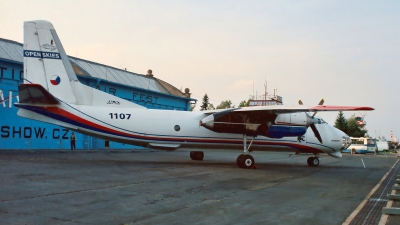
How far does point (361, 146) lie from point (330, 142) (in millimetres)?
56068

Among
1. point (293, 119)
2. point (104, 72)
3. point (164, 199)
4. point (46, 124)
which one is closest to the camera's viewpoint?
point (164, 199)

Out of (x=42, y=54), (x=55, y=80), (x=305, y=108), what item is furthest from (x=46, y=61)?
(x=305, y=108)

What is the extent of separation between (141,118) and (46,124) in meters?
16.4

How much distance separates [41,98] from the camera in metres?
17.6

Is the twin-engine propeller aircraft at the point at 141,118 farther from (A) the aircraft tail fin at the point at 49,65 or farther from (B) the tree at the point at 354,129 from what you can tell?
(B) the tree at the point at 354,129


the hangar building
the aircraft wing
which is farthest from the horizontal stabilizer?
the hangar building

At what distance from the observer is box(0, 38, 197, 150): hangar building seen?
2947 centimetres

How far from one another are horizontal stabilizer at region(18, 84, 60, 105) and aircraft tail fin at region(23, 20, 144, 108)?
101cm

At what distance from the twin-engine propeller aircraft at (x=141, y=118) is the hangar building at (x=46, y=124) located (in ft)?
37.3

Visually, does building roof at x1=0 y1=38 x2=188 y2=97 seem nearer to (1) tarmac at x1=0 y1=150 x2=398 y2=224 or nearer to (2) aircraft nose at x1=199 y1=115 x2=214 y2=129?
(2) aircraft nose at x1=199 y1=115 x2=214 y2=129

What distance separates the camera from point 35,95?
17281mm

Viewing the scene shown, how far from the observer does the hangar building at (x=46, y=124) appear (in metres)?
29.5

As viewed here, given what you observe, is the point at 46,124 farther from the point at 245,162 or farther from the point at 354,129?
the point at 354,129

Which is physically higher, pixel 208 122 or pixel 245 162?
pixel 208 122
